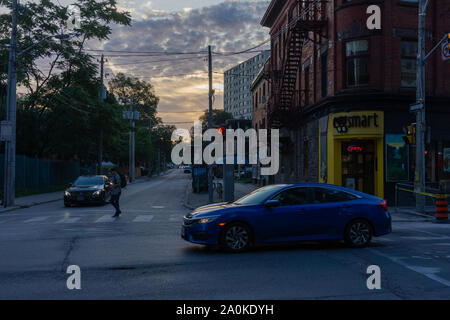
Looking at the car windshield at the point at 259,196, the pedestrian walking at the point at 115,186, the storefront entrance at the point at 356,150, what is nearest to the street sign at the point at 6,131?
the pedestrian walking at the point at 115,186

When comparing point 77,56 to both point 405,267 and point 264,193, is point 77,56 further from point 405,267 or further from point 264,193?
point 405,267

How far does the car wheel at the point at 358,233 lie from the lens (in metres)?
10.3

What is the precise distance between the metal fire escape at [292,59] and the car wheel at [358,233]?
1573cm

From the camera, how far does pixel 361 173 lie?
22484mm

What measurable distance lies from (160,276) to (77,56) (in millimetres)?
32120

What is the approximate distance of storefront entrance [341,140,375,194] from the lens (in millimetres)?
22359

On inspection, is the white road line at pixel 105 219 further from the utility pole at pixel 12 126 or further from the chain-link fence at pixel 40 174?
the chain-link fence at pixel 40 174

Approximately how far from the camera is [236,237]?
9.62m

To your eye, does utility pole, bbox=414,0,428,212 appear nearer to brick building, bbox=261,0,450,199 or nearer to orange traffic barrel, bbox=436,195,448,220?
orange traffic barrel, bbox=436,195,448,220

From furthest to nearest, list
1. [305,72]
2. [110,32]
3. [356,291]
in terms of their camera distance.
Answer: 1. [110,32]
2. [305,72]
3. [356,291]

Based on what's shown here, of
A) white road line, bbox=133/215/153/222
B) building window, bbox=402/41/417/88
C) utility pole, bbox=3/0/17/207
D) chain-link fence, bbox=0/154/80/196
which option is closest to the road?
white road line, bbox=133/215/153/222
